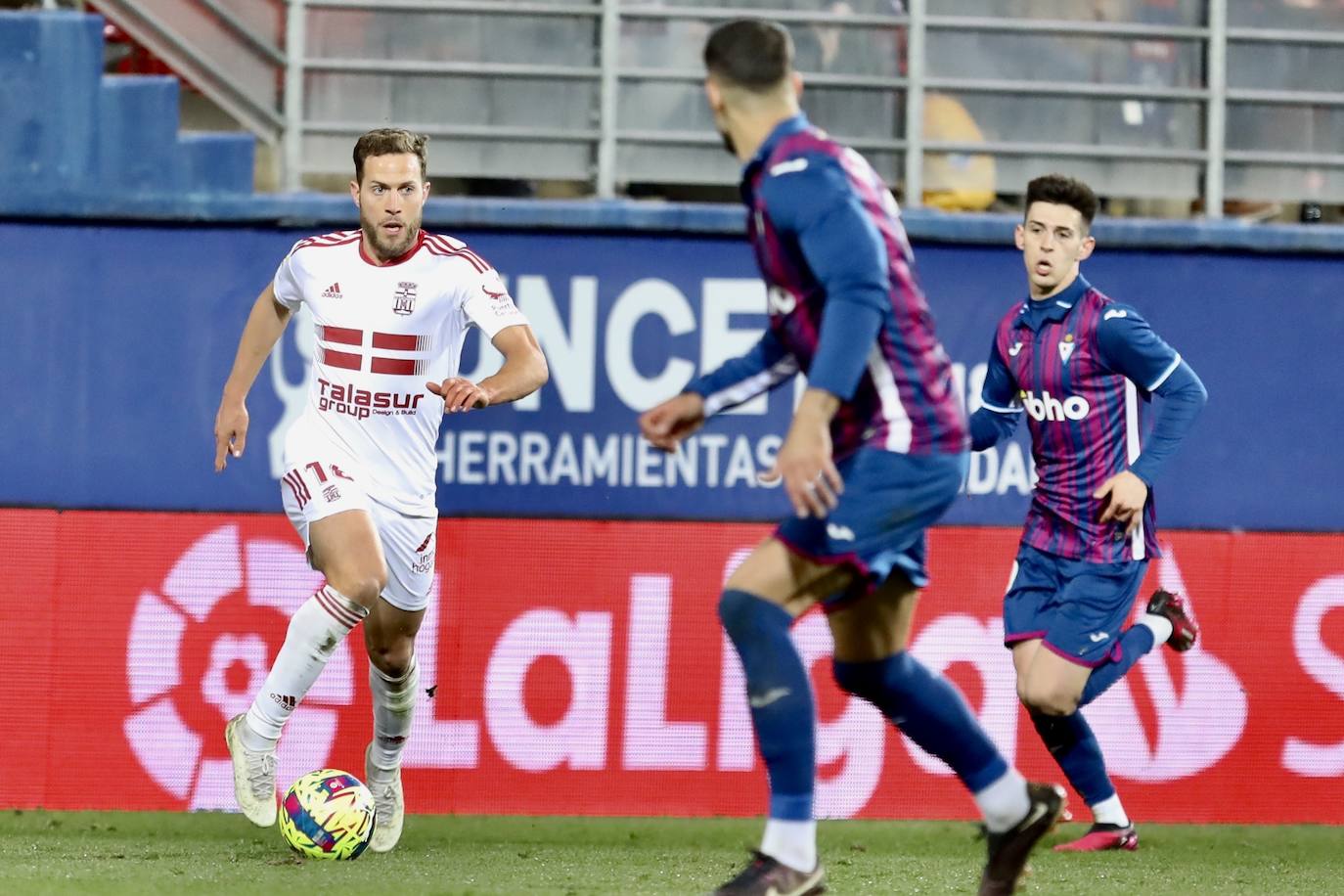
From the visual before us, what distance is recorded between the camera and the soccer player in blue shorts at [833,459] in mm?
3941

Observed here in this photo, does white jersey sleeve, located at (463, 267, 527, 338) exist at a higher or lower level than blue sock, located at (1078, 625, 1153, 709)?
higher

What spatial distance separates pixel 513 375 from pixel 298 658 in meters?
1.08

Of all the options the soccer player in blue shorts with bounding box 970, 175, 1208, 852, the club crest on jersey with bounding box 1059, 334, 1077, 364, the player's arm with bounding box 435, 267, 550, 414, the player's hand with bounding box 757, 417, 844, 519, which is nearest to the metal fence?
the player's arm with bounding box 435, 267, 550, 414

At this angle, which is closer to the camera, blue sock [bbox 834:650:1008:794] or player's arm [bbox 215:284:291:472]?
blue sock [bbox 834:650:1008:794]

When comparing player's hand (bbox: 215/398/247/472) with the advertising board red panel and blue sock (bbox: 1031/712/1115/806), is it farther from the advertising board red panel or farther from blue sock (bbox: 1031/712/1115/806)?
blue sock (bbox: 1031/712/1115/806)

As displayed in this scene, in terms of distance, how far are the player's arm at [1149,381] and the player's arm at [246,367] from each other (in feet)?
8.77

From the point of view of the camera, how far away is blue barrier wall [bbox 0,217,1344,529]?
7.17 metres

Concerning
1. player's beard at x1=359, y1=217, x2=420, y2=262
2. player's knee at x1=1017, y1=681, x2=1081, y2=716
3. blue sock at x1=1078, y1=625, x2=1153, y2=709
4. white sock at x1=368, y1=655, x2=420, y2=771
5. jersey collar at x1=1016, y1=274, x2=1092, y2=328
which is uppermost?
player's beard at x1=359, y1=217, x2=420, y2=262

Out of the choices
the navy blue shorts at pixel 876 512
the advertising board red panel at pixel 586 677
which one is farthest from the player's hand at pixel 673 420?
the advertising board red panel at pixel 586 677

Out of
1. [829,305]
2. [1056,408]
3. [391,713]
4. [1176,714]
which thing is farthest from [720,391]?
[1176,714]

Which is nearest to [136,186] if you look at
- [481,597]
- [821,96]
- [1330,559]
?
[481,597]

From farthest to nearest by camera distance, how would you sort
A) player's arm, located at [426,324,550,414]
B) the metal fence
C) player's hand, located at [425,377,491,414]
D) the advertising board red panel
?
1. the metal fence
2. the advertising board red panel
3. player's arm, located at [426,324,550,414]
4. player's hand, located at [425,377,491,414]

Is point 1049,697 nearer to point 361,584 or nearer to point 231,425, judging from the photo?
point 361,584

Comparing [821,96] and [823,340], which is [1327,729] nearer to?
[821,96]
